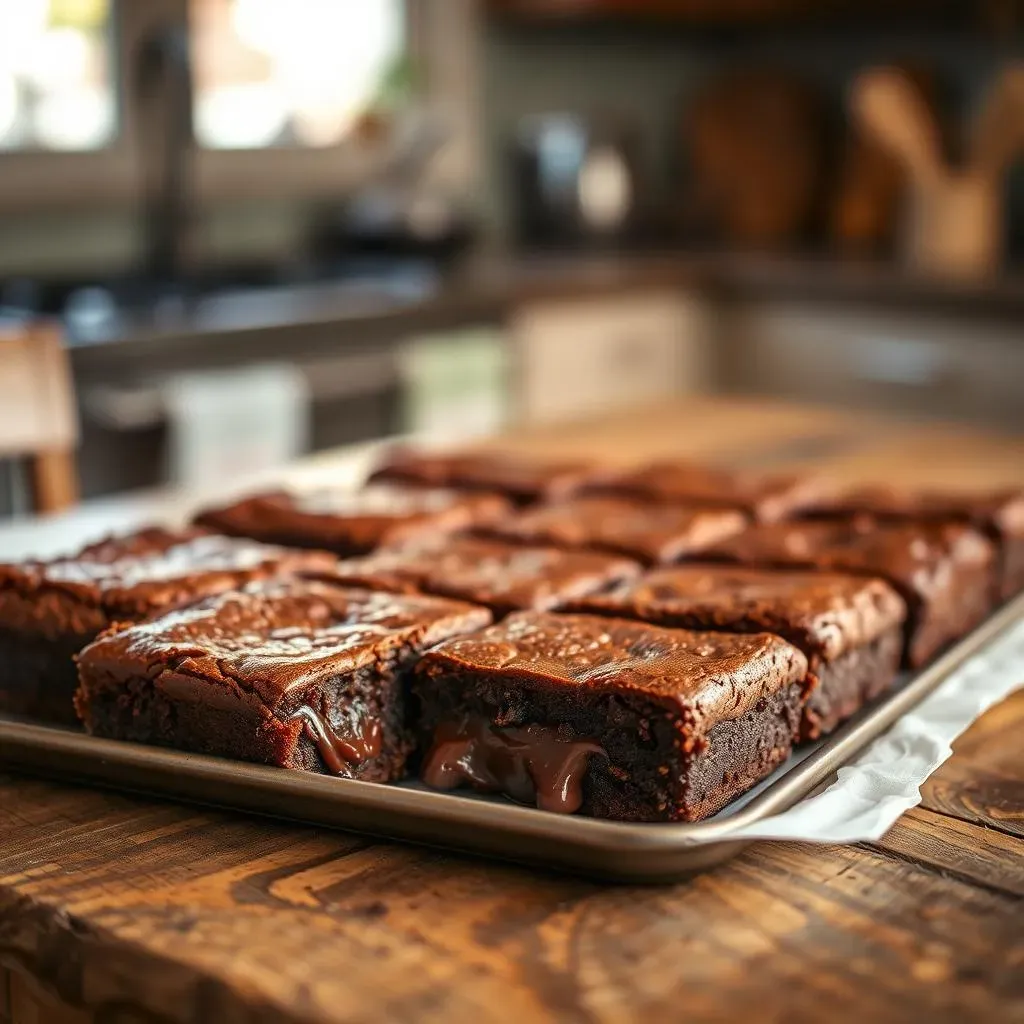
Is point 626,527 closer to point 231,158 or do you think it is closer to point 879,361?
point 879,361

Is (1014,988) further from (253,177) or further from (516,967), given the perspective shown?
(253,177)

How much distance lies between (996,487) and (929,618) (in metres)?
0.72

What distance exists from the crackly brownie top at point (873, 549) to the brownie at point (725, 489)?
0.08m

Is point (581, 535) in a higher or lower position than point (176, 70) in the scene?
lower

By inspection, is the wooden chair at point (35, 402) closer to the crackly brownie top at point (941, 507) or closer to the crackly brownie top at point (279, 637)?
the crackly brownie top at point (279, 637)

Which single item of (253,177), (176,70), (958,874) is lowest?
(958,874)

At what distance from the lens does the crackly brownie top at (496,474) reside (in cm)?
162

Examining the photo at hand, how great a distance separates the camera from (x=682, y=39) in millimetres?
4832

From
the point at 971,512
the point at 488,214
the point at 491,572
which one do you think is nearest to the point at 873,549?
the point at 971,512

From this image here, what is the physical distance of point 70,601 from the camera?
3.81 ft

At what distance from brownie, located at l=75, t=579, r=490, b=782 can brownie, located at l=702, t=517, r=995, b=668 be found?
13.6 inches

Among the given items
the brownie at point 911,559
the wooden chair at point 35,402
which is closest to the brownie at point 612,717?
the brownie at point 911,559

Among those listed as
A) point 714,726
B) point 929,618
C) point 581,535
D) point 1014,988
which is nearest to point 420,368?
point 581,535

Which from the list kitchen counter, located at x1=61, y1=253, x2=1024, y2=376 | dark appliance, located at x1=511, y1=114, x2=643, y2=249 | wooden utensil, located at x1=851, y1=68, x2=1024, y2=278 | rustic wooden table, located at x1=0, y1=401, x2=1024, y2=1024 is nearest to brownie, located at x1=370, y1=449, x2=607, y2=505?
rustic wooden table, located at x1=0, y1=401, x2=1024, y2=1024
